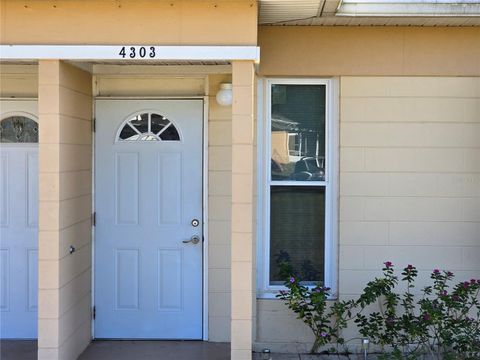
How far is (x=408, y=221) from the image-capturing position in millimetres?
5434

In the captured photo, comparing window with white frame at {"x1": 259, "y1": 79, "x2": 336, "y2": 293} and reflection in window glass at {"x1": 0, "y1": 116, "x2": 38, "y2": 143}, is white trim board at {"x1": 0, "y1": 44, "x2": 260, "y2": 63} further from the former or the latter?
reflection in window glass at {"x1": 0, "y1": 116, "x2": 38, "y2": 143}

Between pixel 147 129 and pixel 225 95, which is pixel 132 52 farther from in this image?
pixel 147 129

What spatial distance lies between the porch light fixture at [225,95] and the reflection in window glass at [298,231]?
2.90 feet

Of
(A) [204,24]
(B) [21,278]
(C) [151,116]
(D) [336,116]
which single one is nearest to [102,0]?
(A) [204,24]

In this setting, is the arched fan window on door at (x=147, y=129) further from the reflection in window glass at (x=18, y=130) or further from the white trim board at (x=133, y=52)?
the white trim board at (x=133, y=52)

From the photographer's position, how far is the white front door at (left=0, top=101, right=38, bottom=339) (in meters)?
5.62

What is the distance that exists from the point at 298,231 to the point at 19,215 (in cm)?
256

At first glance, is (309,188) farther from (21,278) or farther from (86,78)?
(21,278)

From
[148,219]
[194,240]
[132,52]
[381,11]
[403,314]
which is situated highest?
[381,11]

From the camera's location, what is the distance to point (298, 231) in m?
5.61

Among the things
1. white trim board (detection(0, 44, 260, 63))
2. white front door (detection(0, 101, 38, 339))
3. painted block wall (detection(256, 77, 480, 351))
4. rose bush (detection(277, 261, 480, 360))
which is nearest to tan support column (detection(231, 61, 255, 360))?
white trim board (detection(0, 44, 260, 63))

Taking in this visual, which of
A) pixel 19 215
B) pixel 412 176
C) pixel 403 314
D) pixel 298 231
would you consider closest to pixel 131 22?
pixel 19 215

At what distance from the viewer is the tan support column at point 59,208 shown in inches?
184

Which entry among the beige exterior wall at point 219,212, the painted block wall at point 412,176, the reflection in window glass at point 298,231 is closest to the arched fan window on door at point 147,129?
the beige exterior wall at point 219,212
